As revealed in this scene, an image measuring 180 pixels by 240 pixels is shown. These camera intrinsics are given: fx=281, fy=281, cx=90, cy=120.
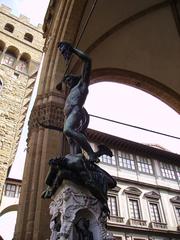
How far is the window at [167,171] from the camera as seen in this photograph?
18.7m

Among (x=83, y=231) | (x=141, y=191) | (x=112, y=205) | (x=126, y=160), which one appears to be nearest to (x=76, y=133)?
(x=83, y=231)

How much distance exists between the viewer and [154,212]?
16469mm

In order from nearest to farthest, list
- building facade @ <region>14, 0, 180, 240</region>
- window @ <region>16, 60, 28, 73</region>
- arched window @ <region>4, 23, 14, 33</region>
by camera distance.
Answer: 1. building facade @ <region>14, 0, 180, 240</region>
2. window @ <region>16, 60, 28, 73</region>
3. arched window @ <region>4, 23, 14, 33</region>

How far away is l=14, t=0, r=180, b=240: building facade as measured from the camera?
240 inches

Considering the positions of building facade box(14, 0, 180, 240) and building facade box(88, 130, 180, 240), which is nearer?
building facade box(14, 0, 180, 240)

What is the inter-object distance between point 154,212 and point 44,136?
13.2 meters

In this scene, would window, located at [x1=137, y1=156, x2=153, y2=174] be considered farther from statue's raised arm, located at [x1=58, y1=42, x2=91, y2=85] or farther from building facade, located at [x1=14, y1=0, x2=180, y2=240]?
statue's raised arm, located at [x1=58, y1=42, x2=91, y2=85]

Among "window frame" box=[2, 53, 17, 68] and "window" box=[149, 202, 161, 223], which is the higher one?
"window frame" box=[2, 53, 17, 68]

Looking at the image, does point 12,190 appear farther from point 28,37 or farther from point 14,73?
point 28,37

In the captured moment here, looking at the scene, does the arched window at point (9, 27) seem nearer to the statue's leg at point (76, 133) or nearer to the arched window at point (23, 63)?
the arched window at point (23, 63)

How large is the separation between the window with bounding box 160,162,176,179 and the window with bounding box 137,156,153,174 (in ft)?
3.17

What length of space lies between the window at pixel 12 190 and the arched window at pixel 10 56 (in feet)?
28.6

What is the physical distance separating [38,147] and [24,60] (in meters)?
18.3

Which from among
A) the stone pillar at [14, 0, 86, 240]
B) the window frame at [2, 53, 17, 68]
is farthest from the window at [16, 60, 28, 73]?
the stone pillar at [14, 0, 86, 240]
